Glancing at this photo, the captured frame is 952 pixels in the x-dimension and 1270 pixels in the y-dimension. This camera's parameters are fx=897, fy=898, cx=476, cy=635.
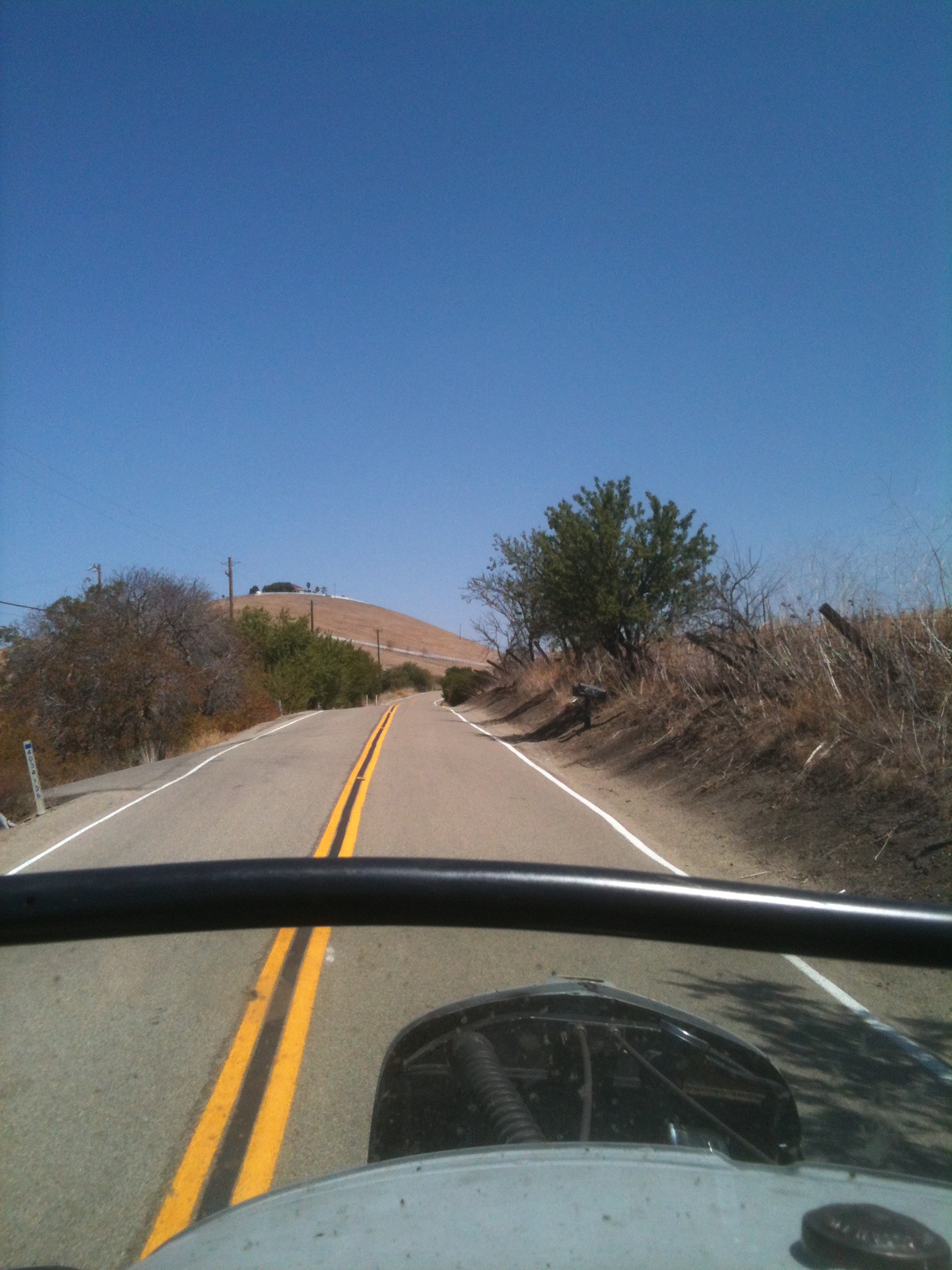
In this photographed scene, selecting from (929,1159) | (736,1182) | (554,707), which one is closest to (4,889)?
(736,1182)

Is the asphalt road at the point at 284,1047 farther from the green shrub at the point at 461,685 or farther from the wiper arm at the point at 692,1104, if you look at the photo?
the green shrub at the point at 461,685

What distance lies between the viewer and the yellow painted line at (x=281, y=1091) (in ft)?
10.0

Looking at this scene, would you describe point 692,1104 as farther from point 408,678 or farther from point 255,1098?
point 408,678

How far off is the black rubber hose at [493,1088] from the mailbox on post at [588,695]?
20184mm

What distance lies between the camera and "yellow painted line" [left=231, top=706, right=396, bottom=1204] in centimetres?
306

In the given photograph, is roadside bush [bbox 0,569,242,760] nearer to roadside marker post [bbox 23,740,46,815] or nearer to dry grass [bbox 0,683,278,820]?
dry grass [bbox 0,683,278,820]

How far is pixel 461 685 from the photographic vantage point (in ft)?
202

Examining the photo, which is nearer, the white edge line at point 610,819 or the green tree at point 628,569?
the white edge line at point 610,819

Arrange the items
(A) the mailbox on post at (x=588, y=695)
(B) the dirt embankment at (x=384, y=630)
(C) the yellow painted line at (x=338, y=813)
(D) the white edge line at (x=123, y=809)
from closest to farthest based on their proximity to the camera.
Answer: (C) the yellow painted line at (x=338, y=813) → (D) the white edge line at (x=123, y=809) → (A) the mailbox on post at (x=588, y=695) → (B) the dirt embankment at (x=384, y=630)

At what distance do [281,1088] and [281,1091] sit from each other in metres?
0.04

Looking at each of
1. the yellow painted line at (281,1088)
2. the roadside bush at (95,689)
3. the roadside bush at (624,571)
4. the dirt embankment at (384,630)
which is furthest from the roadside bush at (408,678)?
the yellow painted line at (281,1088)

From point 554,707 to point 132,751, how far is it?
14641 mm

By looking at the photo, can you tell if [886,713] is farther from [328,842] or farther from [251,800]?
[251,800]

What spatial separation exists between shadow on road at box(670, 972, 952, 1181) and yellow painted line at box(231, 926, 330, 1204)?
1.71 metres
